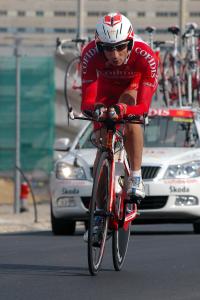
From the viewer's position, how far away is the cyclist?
947 centimetres

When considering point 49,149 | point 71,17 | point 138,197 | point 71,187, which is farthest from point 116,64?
point 49,149

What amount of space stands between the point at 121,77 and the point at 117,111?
58 cm

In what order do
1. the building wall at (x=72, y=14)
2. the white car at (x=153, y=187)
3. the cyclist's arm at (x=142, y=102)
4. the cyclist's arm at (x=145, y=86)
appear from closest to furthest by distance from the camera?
1. the cyclist's arm at (x=142, y=102)
2. the cyclist's arm at (x=145, y=86)
3. the white car at (x=153, y=187)
4. the building wall at (x=72, y=14)

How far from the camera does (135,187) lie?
9.92 meters

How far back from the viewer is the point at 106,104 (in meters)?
10.1

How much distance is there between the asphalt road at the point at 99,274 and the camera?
8195 mm

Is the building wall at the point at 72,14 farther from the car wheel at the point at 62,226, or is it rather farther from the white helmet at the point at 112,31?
the white helmet at the point at 112,31

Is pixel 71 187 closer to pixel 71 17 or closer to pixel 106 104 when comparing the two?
pixel 106 104

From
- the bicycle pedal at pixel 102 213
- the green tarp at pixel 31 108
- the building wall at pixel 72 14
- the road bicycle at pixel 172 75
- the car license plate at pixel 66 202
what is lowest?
the green tarp at pixel 31 108

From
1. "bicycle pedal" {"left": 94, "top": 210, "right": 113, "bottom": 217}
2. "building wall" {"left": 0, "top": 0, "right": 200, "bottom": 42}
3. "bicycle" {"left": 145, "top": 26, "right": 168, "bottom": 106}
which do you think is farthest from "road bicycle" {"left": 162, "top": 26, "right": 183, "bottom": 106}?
"bicycle pedal" {"left": 94, "top": 210, "right": 113, "bottom": 217}

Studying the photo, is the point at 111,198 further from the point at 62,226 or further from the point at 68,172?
the point at 62,226

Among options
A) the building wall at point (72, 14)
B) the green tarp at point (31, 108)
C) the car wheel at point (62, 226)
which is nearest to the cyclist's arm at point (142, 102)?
the car wheel at point (62, 226)

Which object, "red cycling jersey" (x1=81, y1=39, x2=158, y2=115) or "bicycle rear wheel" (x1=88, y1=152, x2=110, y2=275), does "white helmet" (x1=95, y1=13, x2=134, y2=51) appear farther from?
"bicycle rear wheel" (x1=88, y1=152, x2=110, y2=275)

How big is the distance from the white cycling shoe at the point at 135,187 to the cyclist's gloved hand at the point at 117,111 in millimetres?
647
